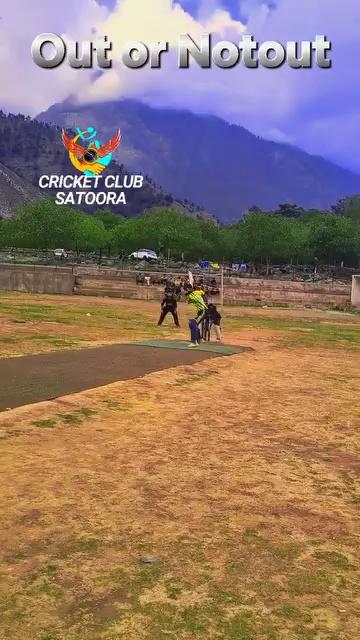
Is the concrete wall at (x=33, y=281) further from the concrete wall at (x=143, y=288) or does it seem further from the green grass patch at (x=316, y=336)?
the green grass patch at (x=316, y=336)

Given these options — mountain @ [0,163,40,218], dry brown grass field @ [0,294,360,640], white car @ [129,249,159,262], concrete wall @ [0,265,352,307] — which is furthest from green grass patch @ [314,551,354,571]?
mountain @ [0,163,40,218]

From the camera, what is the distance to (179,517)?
4.90 metres

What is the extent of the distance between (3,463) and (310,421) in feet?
15.6

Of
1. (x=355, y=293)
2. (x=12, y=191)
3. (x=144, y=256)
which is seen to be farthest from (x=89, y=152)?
(x=12, y=191)

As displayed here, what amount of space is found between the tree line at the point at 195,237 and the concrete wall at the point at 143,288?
92.1 ft

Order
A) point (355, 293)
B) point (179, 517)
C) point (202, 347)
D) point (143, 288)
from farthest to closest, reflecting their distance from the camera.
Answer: point (143, 288)
point (355, 293)
point (202, 347)
point (179, 517)

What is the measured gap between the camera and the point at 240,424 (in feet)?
27.5

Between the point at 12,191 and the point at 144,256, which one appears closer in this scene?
the point at 144,256

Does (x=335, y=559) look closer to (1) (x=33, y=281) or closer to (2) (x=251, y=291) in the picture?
(2) (x=251, y=291)

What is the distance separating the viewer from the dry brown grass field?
343 cm

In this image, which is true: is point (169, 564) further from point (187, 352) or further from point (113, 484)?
Answer: point (187, 352)

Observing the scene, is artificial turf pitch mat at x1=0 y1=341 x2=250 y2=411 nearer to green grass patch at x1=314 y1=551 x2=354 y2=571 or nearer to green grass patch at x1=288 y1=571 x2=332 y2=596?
green grass patch at x1=314 y1=551 x2=354 y2=571

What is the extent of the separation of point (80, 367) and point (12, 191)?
175431 millimetres

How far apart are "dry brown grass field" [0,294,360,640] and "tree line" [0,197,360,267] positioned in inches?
2693
